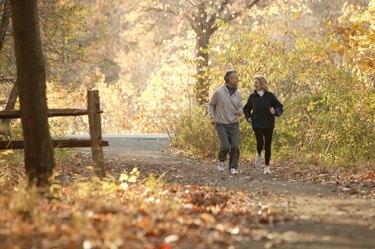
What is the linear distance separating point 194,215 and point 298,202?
1.83 meters

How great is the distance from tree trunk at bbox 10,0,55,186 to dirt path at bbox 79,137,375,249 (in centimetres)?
290

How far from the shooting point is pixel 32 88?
9.12m

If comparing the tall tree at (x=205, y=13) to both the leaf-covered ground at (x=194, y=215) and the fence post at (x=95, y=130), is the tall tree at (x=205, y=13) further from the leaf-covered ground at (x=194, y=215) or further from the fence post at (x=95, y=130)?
the leaf-covered ground at (x=194, y=215)

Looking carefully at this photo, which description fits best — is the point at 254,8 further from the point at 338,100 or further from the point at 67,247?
the point at 67,247

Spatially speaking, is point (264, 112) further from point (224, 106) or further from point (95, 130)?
point (95, 130)

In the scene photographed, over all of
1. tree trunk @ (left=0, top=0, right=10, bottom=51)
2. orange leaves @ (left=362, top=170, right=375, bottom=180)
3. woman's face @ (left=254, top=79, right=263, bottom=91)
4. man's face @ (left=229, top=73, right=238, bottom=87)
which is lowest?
orange leaves @ (left=362, top=170, right=375, bottom=180)

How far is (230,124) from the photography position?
1472 cm

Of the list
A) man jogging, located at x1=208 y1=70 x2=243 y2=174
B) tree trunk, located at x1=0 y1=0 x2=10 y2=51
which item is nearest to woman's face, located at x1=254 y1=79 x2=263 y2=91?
man jogging, located at x1=208 y1=70 x2=243 y2=174

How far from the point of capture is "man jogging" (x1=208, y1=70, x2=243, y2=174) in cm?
1459

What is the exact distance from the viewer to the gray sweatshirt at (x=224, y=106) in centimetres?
1458

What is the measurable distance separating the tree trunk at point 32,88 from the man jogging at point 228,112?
229 inches

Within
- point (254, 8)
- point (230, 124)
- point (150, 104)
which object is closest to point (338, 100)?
point (230, 124)

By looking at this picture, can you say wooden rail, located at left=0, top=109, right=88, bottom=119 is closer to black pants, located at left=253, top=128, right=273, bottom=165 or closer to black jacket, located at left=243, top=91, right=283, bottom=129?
black jacket, located at left=243, top=91, right=283, bottom=129

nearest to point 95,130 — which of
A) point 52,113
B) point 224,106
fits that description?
point 52,113
